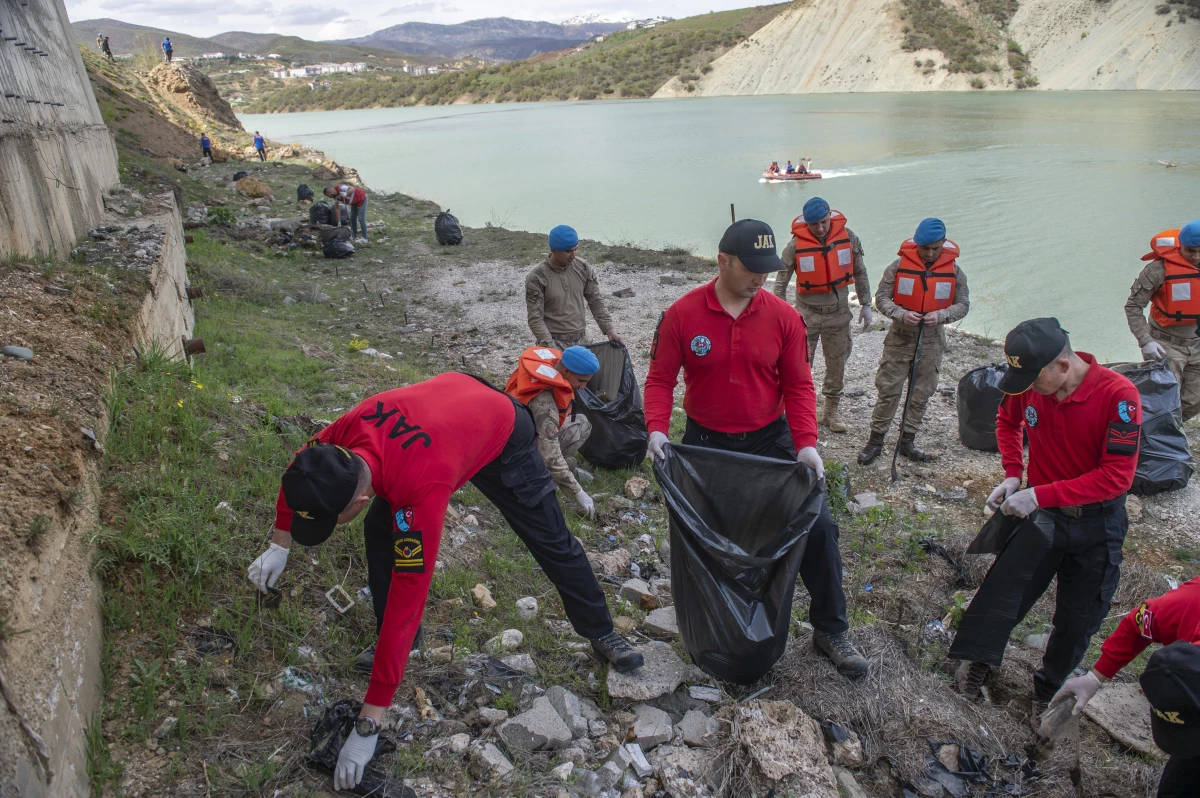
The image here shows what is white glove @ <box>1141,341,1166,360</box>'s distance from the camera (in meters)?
4.54

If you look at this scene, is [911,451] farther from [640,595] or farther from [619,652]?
[619,652]

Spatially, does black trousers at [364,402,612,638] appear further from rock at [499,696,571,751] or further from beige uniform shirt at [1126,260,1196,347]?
beige uniform shirt at [1126,260,1196,347]

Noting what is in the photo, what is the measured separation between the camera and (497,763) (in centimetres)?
217

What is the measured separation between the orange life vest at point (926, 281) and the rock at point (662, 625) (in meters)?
3.05

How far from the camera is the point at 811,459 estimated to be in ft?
8.47

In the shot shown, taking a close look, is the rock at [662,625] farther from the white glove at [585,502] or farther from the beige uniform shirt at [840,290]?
the beige uniform shirt at [840,290]

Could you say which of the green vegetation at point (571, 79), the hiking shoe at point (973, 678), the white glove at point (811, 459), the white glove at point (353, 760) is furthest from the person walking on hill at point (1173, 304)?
the green vegetation at point (571, 79)

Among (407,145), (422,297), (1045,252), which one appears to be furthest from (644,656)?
(407,145)

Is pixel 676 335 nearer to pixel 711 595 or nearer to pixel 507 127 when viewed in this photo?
pixel 711 595

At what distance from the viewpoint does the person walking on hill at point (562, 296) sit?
4816mm

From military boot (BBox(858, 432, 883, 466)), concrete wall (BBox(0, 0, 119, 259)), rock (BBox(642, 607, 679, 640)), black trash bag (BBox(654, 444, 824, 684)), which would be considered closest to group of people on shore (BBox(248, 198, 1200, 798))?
black trash bag (BBox(654, 444, 824, 684))

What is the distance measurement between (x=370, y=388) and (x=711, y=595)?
3775 millimetres

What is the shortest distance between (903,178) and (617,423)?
19716mm

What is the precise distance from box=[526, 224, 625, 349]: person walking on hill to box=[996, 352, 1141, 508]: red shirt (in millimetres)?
2661
